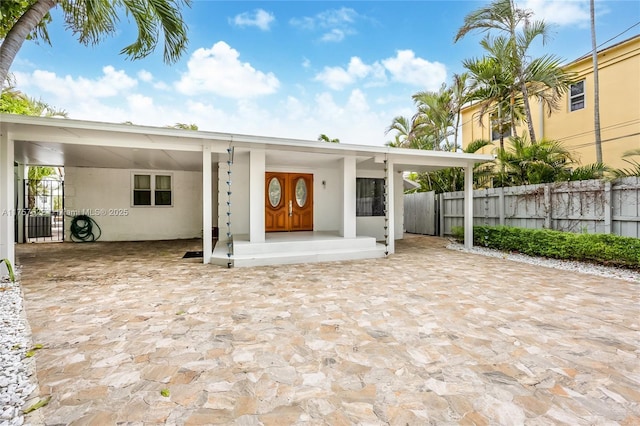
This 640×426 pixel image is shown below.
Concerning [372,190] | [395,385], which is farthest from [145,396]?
[372,190]

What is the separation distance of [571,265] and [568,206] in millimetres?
1605

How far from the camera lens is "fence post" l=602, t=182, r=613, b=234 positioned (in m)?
6.25

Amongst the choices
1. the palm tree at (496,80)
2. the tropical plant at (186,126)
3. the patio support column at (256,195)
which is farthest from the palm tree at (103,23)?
the tropical plant at (186,126)

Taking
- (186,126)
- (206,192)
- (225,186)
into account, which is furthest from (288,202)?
(186,126)

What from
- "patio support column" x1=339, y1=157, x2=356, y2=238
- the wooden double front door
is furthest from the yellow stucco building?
the wooden double front door

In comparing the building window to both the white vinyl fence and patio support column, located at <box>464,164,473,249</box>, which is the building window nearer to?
the white vinyl fence

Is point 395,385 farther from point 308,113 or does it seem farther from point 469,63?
point 308,113

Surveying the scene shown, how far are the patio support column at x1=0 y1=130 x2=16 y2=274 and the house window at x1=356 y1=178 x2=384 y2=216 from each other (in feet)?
26.4

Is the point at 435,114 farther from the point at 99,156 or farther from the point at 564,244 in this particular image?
the point at 99,156

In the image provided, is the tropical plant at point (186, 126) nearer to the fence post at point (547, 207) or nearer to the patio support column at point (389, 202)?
the patio support column at point (389, 202)

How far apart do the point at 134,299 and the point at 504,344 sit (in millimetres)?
4363

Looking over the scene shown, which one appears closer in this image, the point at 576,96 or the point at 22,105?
the point at 22,105

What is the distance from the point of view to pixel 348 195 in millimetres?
7688

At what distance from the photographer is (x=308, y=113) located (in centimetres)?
1694
